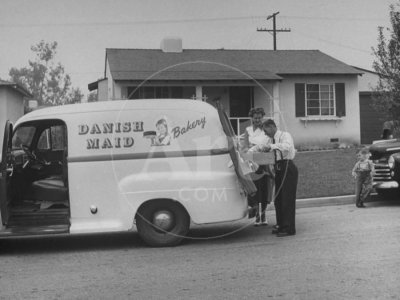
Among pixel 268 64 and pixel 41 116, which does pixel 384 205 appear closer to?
pixel 41 116

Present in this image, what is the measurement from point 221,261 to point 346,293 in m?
1.90

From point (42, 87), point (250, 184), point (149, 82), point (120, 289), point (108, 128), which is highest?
point (42, 87)

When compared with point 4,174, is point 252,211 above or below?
below

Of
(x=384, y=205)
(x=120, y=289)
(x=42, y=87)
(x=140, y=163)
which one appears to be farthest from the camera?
(x=42, y=87)

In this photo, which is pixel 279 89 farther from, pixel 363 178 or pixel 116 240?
pixel 116 240

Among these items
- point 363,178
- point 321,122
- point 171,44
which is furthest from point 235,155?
point 171,44

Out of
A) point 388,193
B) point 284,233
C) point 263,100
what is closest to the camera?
point 284,233

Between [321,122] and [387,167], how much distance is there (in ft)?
45.3

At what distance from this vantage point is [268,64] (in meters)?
25.4

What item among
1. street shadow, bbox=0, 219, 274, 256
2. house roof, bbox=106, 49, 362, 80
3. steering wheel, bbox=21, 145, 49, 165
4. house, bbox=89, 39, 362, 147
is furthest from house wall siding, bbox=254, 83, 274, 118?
steering wheel, bbox=21, 145, 49, 165

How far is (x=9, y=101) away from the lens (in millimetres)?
26547

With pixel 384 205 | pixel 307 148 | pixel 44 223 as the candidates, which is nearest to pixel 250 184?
pixel 44 223

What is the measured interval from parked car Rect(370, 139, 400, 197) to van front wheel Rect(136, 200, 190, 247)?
4870mm

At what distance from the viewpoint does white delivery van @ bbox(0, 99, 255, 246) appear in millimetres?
7633
